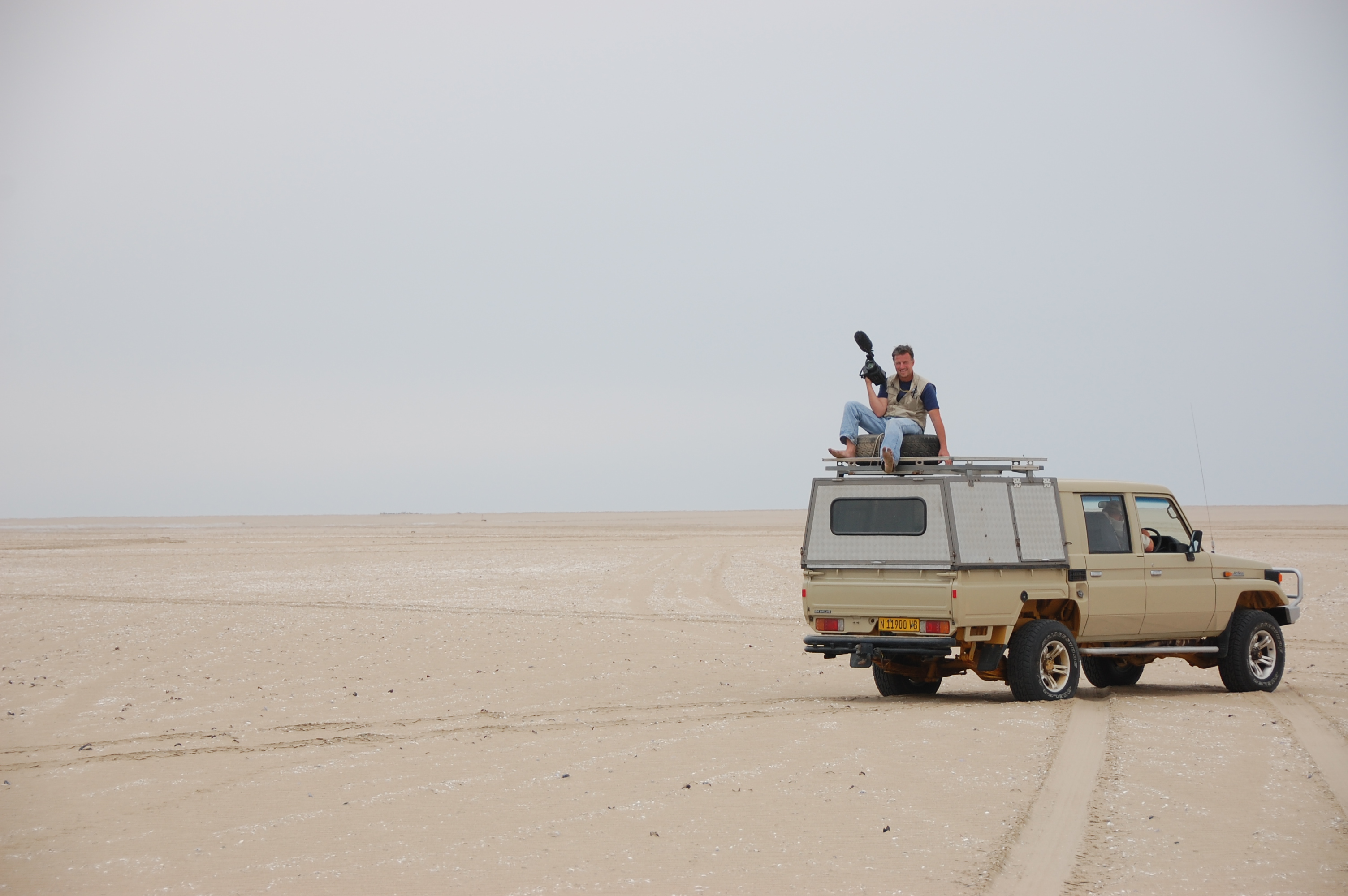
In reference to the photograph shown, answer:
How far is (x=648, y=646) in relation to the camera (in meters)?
Result: 17.7

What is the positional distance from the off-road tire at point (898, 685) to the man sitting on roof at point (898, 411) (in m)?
2.56

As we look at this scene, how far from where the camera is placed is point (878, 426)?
12.4 m

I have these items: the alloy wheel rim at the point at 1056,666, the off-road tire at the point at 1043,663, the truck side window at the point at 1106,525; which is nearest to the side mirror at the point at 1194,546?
the truck side window at the point at 1106,525

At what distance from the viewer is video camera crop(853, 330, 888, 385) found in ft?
40.2

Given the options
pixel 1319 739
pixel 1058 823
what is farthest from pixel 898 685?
pixel 1058 823

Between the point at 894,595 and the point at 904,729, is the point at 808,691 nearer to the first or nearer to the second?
the point at 894,595

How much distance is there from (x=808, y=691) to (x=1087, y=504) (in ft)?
12.2

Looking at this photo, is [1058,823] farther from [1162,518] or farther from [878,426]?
[1162,518]

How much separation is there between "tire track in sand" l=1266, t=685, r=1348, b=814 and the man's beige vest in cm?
451

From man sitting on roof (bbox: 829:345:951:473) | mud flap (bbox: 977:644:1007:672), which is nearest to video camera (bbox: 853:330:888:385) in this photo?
man sitting on roof (bbox: 829:345:951:473)

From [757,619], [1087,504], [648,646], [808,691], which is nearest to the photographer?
[1087,504]

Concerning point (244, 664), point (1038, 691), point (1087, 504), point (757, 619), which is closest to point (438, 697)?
point (244, 664)

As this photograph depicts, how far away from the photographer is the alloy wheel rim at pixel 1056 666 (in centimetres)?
1209

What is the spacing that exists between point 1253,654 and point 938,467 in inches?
177
